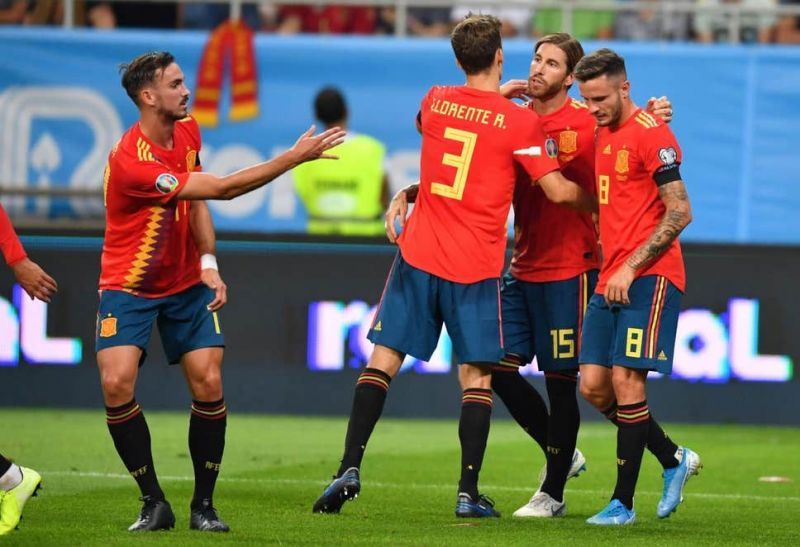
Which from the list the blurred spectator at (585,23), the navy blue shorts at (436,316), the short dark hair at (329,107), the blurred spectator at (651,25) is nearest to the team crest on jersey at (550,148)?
the navy blue shorts at (436,316)

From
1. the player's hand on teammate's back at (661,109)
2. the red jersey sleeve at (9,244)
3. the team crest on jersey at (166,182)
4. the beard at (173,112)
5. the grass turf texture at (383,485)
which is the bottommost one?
the grass turf texture at (383,485)

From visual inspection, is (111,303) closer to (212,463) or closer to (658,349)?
(212,463)

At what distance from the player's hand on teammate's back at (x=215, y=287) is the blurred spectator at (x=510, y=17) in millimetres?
8289

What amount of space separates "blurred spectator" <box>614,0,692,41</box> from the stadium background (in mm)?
540

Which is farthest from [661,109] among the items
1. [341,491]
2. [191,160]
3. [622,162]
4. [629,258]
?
[341,491]

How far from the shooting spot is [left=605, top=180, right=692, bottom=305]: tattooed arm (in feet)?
24.4

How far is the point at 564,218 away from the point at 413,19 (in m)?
7.66

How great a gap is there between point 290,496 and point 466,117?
2335 mm

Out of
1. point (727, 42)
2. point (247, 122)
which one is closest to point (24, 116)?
point (247, 122)

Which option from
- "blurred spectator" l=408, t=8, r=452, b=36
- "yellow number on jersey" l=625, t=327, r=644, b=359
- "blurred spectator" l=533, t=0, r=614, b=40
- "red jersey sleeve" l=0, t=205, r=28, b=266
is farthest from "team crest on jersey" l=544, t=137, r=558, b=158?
"blurred spectator" l=408, t=8, r=452, b=36

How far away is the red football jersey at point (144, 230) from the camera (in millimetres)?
7258

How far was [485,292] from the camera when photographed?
775 cm

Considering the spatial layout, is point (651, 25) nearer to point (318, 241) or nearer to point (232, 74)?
point (232, 74)

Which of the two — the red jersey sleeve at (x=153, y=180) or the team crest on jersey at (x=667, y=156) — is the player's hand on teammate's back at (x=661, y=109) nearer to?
the team crest on jersey at (x=667, y=156)
